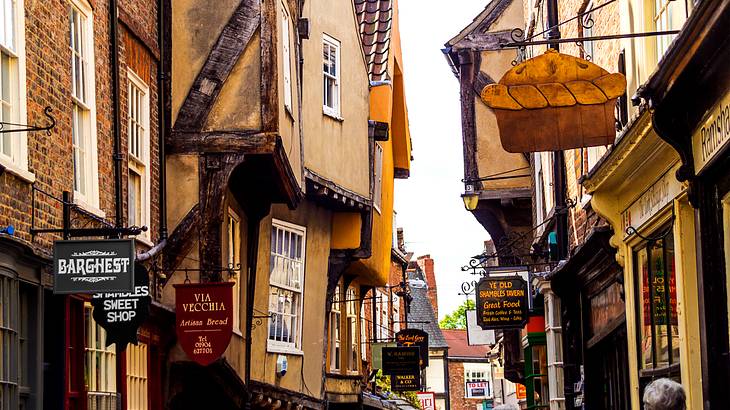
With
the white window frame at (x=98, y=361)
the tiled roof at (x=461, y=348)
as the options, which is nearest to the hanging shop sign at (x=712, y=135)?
the white window frame at (x=98, y=361)

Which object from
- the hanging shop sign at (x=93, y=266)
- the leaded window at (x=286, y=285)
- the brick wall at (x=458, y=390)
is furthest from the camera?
the brick wall at (x=458, y=390)

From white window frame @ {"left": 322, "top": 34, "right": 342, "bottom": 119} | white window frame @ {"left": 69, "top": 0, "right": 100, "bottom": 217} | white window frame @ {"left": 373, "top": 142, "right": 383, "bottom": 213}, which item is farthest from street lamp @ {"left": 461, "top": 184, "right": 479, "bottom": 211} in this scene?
white window frame @ {"left": 69, "top": 0, "right": 100, "bottom": 217}

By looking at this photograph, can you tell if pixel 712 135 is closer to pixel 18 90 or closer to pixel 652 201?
pixel 652 201

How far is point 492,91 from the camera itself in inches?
452

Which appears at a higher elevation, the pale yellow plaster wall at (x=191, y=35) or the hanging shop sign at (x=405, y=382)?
the pale yellow plaster wall at (x=191, y=35)

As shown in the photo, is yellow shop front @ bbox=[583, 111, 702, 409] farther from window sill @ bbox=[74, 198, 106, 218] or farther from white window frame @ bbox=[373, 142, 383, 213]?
white window frame @ bbox=[373, 142, 383, 213]

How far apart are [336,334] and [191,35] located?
502 inches

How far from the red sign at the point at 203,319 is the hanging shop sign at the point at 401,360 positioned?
62.9ft

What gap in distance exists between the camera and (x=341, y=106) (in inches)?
906

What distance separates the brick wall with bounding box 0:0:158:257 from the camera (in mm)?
10406

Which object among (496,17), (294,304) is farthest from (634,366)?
(496,17)

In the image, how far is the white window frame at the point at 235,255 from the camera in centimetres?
1764

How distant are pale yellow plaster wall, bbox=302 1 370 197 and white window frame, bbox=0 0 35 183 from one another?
34.3 ft

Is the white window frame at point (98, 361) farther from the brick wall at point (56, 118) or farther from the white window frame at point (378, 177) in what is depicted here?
the white window frame at point (378, 177)
